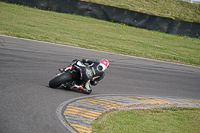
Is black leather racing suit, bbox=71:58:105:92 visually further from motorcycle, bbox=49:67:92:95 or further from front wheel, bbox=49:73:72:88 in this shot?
front wheel, bbox=49:73:72:88

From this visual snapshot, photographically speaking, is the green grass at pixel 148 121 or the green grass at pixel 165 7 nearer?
the green grass at pixel 148 121

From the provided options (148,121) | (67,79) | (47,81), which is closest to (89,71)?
(67,79)

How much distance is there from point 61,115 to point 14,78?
2.43m

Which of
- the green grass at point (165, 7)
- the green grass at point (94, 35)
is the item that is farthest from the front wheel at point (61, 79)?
the green grass at point (165, 7)

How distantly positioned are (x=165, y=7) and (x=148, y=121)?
26.5 m

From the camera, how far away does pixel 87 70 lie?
7.30 m

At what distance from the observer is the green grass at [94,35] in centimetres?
1565

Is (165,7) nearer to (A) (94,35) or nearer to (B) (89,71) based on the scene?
(A) (94,35)

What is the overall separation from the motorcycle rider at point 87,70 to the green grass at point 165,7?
20386 mm

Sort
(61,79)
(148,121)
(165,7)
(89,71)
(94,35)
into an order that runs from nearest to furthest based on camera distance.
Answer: (148,121) < (61,79) < (89,71) < (94,35) < (165,7)

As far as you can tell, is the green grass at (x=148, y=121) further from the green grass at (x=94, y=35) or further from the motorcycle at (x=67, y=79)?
the green grass at (x=94, y=35)

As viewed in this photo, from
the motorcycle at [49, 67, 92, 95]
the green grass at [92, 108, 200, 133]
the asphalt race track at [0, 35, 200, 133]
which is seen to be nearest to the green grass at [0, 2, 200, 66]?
the asphalt race track at [0, 35, 200, 133]

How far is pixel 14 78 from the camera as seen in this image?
7.40 meters

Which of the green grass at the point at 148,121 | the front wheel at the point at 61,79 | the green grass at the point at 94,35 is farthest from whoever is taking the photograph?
the green grass at the point at 94,35
